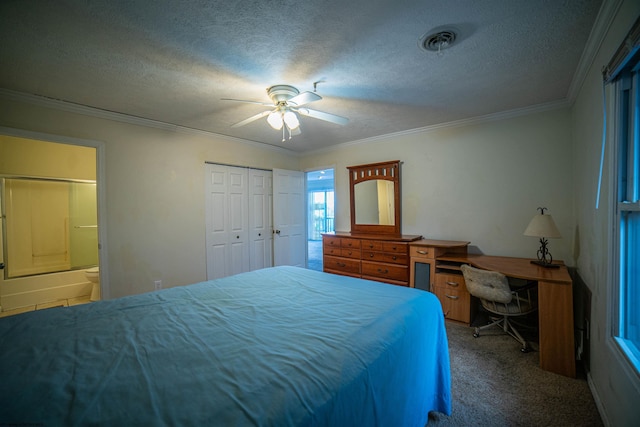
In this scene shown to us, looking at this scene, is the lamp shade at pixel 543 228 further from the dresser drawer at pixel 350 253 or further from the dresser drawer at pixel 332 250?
the dresser drawer at pixel 332 250

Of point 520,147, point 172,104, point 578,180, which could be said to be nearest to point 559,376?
point 578,180

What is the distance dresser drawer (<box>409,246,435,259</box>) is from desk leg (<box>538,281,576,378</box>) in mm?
1097

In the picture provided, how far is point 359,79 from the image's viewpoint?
2.22 metres

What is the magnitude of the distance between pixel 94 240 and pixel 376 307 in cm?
504

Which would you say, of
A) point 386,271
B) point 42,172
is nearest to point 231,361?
point 386,271

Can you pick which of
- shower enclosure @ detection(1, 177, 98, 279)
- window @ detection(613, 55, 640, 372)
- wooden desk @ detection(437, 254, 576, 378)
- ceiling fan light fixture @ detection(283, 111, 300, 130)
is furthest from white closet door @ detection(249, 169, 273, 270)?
window @ detection(613, 55, 640, 372)

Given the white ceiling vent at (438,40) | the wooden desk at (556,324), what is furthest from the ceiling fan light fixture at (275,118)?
the wooden desk at (556,324)

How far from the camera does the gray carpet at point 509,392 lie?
5.22 feet

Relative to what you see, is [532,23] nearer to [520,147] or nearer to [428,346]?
[520,147]

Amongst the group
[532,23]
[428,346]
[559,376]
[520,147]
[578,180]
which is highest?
[532,23]

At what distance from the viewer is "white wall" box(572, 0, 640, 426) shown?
1.25 m

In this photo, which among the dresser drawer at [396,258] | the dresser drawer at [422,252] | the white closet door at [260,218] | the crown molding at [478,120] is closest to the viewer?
the crown molding at [478,120]

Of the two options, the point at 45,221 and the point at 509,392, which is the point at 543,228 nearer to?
the point at 509,392

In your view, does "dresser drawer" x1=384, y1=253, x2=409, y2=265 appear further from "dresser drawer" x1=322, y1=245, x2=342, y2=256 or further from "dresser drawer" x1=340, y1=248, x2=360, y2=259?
"dresser drawer" x1=322, y1=245, x2=342, y2=256
